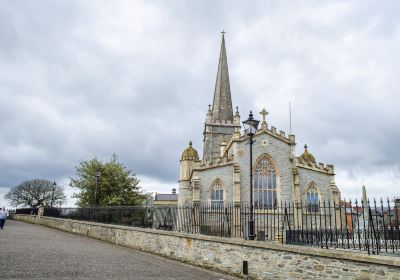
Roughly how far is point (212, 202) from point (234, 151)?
223 inches

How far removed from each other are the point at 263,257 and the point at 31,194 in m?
81.9

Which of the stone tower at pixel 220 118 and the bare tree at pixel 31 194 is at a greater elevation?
the stone tower at pixel 220 118

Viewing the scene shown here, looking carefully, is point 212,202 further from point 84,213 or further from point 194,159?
point 84,213

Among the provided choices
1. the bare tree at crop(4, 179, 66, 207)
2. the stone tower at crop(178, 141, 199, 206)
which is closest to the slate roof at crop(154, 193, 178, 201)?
the bare tree at crop(4, 179, 66, 207)

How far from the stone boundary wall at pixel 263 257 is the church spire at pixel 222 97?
117 feet

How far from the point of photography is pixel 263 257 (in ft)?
32.9

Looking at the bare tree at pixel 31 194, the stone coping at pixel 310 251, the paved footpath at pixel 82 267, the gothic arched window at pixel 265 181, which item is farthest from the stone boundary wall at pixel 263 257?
the bare tree at pixel 31 194

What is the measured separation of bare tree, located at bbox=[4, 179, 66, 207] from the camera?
257 feet

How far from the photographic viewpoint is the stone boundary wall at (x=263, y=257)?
7.53 m

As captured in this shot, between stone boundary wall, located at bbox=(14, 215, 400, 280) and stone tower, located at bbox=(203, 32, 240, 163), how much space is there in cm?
3351

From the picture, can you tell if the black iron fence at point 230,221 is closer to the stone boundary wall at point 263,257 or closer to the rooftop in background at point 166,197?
the stone boundary wall at point 263,257

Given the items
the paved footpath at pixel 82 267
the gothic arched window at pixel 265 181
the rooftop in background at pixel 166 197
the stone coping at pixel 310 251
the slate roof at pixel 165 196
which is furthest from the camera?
the slate roof at pixel 165 196

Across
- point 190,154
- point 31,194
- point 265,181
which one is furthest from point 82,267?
point 31,194

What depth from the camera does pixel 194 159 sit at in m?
38.6
